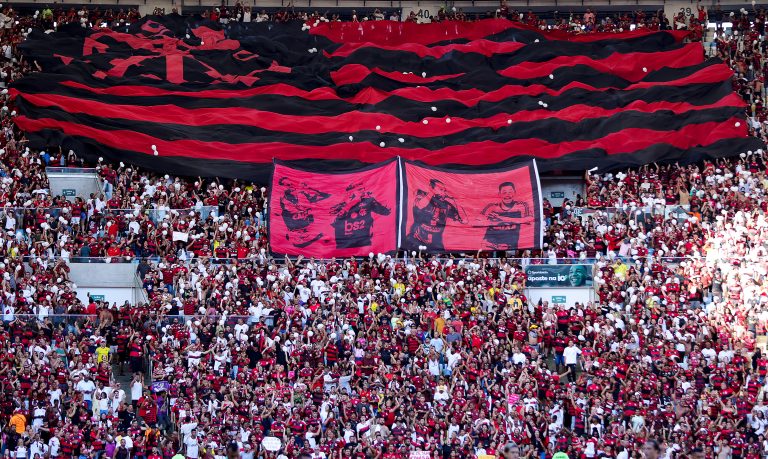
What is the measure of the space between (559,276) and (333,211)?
6.23m

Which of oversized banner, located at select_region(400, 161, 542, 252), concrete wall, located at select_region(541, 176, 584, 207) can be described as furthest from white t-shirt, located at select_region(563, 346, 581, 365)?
concrete wall, located at select_region(541, 176, 584, 207)

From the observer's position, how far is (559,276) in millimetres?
33344

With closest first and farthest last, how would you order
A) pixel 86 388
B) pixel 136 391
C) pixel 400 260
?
pixel 86 388 → pixel 136 391 → pixel 400 260

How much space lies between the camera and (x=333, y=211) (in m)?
35.8

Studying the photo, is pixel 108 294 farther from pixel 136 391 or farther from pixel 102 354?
pixel 136 391

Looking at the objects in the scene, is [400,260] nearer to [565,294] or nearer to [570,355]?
[565,294]

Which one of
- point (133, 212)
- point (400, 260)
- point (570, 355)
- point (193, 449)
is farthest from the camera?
point (133, 212)

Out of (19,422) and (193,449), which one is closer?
(193,449)

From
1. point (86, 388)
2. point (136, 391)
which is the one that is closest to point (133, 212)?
point (136, 391)

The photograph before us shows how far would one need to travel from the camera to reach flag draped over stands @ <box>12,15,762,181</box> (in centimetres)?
3797

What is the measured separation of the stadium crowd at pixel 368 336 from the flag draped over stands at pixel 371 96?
5.92ft

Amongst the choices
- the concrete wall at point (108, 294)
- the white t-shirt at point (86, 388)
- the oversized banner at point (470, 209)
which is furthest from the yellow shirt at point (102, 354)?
the oversized banner at point (470, 209)

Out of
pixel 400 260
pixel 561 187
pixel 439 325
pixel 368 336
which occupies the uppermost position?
pixel 561 187

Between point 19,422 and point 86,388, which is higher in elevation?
point 86,388
